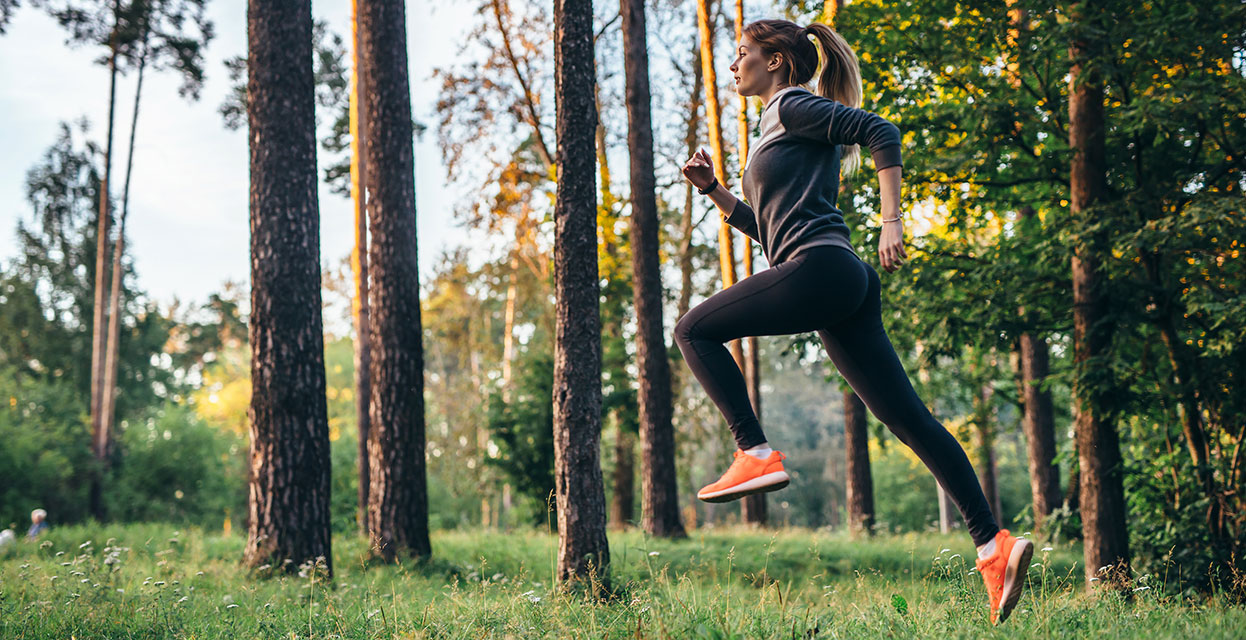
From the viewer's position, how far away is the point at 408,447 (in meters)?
10.2

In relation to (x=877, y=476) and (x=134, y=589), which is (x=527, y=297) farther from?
(x=877, y=476)

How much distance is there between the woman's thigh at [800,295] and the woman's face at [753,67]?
2.82ft

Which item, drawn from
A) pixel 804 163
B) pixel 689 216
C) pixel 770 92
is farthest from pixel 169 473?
pixel 804 163

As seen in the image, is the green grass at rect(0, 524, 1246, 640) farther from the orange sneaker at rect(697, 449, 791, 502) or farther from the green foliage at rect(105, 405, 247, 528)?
the green foliage at rect(105, 405, 247, 528)

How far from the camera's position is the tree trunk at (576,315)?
6.84 m

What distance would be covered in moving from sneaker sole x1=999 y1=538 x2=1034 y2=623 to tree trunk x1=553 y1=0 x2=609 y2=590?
13.0 ft

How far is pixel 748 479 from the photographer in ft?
10.7

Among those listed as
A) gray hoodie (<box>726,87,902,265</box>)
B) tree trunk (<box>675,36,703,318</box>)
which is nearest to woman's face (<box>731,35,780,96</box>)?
gray hoodie (<box>726,87,902,265</box>)

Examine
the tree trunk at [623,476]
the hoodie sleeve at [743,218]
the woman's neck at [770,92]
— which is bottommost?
the tree trunk at [623,476]

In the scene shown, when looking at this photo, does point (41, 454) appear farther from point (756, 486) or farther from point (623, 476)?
point (756, 486)

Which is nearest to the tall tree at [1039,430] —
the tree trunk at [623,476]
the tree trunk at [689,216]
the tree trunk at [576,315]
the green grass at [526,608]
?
the tree trunk at [689,216]

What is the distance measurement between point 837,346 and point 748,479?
64 cm

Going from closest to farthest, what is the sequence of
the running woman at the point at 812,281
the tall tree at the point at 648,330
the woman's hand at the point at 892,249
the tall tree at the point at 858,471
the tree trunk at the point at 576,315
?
the woman's hand at the point at 892,249 < the running woman at the point at 812,281 < the tree trunk at the point at 576,315 < the tall tree at the point at 648,330 < the tall tree at the point at 858,471

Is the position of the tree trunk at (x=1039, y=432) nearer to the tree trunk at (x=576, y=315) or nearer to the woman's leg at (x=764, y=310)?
the tree trunk at (x=576, y=315)
